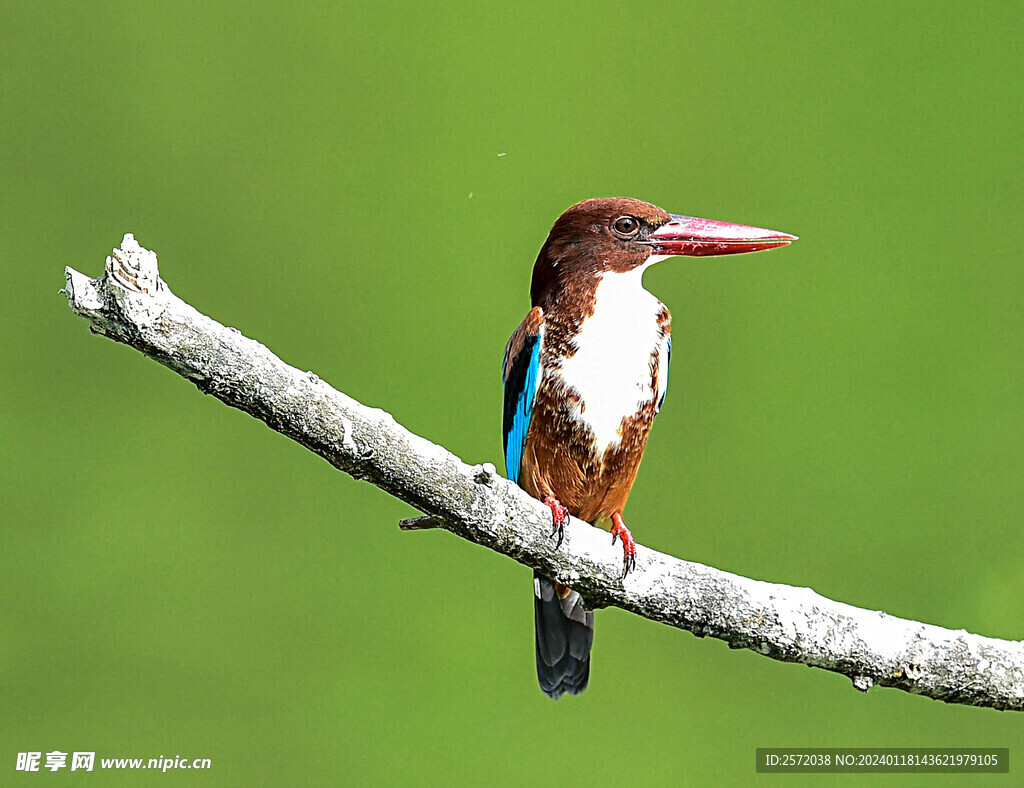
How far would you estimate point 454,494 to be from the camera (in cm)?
166

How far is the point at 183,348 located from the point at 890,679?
1408 millimetres

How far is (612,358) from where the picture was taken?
2.07 meters

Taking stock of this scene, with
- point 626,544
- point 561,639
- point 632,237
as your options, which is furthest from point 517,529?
point 561,639

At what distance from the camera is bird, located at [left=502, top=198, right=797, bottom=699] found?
6.75 feet

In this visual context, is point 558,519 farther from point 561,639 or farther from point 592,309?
point 561,639

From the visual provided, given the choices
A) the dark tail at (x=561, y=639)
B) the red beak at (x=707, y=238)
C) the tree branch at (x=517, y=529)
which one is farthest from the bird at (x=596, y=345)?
the dark tail at (x=561, y=639)

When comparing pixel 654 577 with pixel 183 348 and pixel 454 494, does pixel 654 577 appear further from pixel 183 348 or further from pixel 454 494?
pixel 183 348

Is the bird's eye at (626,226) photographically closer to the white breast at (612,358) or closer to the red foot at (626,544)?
the white breast at (612,358)

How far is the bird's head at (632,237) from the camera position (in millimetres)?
2037

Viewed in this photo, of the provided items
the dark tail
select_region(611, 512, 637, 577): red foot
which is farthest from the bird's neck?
the dark tail

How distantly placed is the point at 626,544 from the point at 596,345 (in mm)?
407

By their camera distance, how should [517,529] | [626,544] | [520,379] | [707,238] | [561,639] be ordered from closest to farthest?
[517,529], [626,544], [707,238], [520,379], [561,639]

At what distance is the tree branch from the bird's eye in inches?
23.5

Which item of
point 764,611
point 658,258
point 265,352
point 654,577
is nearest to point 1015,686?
point 764,611
